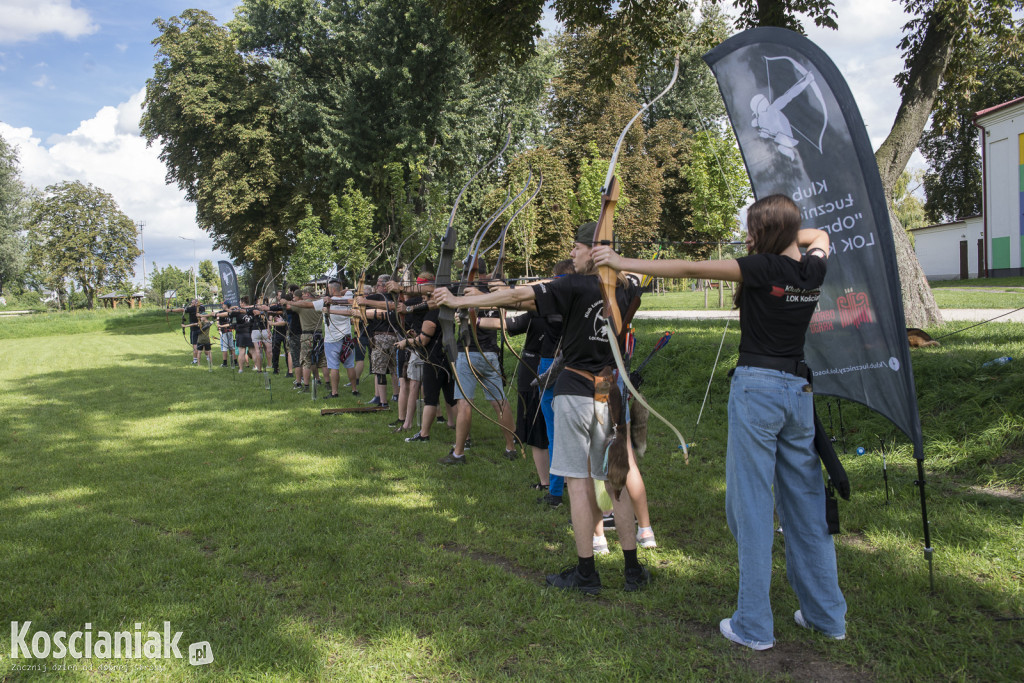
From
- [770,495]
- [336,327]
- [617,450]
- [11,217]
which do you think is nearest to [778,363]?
[770,495]

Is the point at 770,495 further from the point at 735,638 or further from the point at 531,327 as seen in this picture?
the point at 531,327

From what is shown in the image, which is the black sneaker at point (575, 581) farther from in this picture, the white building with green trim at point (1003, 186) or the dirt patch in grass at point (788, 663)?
the white building with green trim at point (1003, 186)

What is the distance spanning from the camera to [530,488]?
5.25 m

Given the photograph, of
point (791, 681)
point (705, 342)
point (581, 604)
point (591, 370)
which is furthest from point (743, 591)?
point (705, 342)

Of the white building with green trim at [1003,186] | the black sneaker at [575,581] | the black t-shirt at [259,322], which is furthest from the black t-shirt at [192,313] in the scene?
the white building with green trim at [1003,186]

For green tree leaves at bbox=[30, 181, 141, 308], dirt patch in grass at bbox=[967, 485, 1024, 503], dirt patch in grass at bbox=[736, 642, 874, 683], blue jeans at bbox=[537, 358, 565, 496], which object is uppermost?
green tree leaves at bbox=[30, 181, 141, 308]

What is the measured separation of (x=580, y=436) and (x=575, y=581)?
81 cm

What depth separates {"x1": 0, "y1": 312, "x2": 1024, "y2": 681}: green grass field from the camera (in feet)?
9.00

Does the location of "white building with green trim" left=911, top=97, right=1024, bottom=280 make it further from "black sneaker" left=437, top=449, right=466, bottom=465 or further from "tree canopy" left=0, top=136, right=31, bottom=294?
"tree canopy" left=0, top=136, right=31, bottom=294

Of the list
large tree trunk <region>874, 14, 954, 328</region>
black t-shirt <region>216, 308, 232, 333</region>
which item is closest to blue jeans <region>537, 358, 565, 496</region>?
large tree trunk <region>874, 14, 954, 328</region>

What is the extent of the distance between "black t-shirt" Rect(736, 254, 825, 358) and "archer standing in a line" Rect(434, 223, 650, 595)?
81 cm

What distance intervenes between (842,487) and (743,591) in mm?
633

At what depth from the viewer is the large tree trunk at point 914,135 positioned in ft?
27.2

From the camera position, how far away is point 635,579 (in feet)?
11.1
